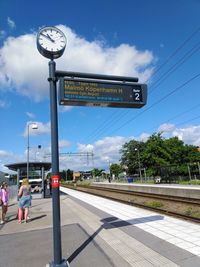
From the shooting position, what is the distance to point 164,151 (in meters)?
56.1

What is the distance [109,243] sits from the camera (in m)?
6.59

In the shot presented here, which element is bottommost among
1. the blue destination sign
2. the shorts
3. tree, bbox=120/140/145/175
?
the shorts

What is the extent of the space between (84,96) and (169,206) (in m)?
10.0

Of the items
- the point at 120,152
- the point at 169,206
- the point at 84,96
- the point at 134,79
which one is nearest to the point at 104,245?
the point at 84,96

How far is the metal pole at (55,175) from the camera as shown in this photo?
16.5 feet

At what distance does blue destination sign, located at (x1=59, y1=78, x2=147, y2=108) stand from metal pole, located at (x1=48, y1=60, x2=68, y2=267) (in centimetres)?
26

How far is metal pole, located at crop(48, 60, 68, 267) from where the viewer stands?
16.5 ft

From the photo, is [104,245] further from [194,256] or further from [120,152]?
[120,152]

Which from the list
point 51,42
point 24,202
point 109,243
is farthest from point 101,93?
point 24,202

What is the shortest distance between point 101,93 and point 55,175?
7.06 feet

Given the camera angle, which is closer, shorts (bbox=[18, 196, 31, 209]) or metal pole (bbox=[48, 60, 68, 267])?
metal pole (bbox=[48, 60, 68, 267])

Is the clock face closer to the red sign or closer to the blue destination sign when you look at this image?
the blue destination sign

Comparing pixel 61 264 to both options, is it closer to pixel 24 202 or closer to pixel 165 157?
pixel 24 202

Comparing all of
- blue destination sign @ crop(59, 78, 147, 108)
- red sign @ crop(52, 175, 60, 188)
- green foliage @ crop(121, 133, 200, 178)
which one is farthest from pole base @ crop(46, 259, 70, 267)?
green foliage @ crop(121, 133, 200, 178)
